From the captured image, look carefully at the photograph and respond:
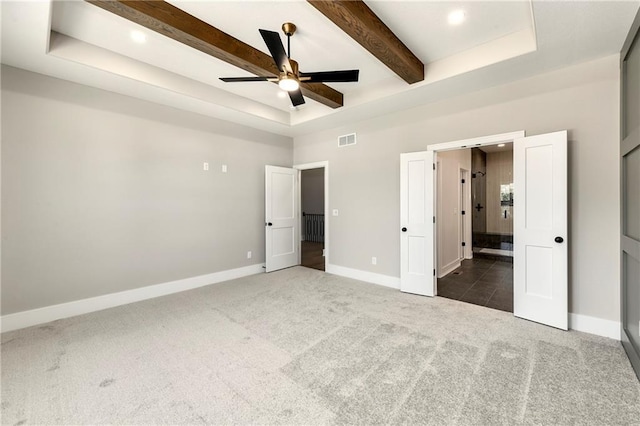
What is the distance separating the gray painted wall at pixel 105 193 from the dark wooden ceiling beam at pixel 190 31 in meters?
1.79

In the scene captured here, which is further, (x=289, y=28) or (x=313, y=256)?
(x=313, y=256)

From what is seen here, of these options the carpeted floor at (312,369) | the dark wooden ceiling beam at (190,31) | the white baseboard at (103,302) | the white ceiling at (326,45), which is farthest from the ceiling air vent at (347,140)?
the white baseboard at (103,302)

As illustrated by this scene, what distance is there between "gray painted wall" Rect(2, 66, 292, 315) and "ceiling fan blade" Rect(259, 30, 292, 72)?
8.29 ft

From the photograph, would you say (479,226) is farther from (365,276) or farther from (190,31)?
(190,31)

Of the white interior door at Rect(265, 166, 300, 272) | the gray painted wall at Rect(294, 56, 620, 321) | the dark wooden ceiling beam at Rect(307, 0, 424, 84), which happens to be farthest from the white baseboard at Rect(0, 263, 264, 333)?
the dark wooden ceiling beam at Rect(307, 0, 424, 84)

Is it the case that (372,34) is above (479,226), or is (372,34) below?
above

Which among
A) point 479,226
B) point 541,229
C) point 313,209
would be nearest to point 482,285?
point 541,229

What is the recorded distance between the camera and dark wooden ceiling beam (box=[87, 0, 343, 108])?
215cm

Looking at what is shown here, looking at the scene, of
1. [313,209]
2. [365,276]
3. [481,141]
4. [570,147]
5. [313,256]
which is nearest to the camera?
[570,147]

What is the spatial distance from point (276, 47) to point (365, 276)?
371 cm

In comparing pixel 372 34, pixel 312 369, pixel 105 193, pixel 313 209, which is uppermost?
pixel 372 34

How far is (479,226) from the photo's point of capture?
745 cm

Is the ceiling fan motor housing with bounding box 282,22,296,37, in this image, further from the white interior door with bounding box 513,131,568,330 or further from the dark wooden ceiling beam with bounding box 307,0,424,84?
the white interior door with bounding box 513,131,568,330

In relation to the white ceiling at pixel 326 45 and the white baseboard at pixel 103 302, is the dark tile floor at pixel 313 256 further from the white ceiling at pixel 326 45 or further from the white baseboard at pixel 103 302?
the white ceiling at pixel 326 45
